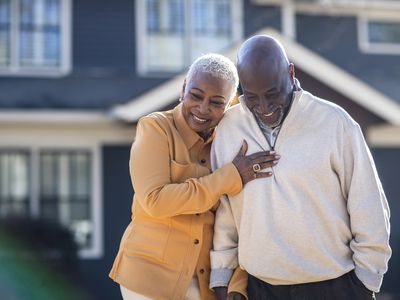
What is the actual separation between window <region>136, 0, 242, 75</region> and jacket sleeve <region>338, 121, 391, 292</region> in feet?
33.3

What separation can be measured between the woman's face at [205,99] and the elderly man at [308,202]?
0.61ft

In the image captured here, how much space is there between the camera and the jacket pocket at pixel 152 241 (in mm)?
3254

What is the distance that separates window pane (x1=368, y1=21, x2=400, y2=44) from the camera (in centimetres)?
1449

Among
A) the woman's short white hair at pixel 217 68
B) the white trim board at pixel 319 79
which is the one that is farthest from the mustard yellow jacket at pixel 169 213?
the white trim board at pixel 319 79

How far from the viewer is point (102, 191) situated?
12.0m

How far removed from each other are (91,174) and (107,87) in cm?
139

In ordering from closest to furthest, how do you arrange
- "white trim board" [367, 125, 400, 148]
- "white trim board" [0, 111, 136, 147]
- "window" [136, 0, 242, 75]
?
"white trim board" [0, 111, 136, 147] < "white trim board" [367, 125, 400, 148] < "window" [136, 0, 242, 75]

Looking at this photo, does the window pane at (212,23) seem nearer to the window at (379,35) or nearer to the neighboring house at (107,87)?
the neighboring house at (107,87)

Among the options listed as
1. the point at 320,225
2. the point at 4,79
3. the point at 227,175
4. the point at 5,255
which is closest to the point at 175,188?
the point at 227,175

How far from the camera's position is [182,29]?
13.4m

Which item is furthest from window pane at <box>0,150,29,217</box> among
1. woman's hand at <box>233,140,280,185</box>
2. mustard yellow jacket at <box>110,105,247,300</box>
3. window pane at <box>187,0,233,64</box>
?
woman's hand at <box>233,140,280,185</box>

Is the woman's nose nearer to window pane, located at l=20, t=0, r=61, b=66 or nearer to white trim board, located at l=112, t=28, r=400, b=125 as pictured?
white trim board, located at l=112, t=28, r=400, b=125

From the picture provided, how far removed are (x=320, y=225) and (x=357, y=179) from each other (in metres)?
0.23

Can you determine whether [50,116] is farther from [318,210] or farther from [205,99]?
[318,210]
